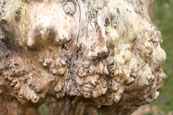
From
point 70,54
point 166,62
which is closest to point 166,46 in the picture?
point 166,62

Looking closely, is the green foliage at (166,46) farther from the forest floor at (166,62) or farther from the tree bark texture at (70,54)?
the tree bark texture at (70,54)

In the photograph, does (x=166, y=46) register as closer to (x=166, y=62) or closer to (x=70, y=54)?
(x=166, y=62)

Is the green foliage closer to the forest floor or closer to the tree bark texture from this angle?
the forest floor

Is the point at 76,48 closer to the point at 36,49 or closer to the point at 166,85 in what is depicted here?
the point at 36,49

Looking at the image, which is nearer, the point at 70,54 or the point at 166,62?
the point at 70,54

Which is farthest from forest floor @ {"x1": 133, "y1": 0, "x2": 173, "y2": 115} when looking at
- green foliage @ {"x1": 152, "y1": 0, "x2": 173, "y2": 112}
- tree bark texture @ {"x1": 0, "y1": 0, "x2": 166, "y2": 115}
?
tree bark texture @ {"x1": 0, "y1": 0, "x2": 166, "y2": 115}

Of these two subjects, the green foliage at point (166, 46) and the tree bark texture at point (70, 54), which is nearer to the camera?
the tree bark texture at point (70, 54)

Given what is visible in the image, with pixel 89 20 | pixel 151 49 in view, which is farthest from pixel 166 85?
pixel 89 20

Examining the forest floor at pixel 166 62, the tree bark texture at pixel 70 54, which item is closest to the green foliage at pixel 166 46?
the forest floor at pixel 166 62
